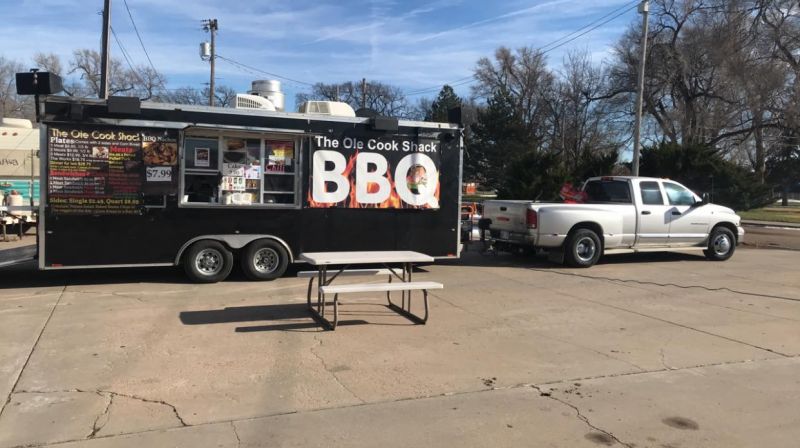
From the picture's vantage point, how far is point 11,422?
13.7ft

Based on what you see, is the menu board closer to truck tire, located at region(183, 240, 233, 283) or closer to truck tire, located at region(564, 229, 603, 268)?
truck tire, located at region(183, 240, 233, 283)

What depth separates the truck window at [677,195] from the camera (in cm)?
1321

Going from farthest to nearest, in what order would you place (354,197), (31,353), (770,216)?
(770,216)
(354,197)
(31,353)

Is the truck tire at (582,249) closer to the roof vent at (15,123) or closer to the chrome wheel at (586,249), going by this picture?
the chrome wheel at (586,249)

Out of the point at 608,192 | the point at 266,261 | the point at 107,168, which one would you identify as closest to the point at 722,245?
the point at 608,192

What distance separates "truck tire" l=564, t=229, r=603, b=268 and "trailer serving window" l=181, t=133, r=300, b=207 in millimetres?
5576

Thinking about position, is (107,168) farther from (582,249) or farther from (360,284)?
(582,249)

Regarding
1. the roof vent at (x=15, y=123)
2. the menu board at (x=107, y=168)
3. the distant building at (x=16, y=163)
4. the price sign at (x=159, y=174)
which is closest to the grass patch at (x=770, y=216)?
the price sign at (x=159, y=174)

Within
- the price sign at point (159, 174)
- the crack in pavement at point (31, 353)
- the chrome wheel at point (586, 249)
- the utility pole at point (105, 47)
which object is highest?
the utility pole at point (105, 47)

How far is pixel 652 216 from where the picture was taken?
12.8 metres

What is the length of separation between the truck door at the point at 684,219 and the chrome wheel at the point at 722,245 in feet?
1.67

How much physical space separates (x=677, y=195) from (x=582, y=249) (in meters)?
2.88

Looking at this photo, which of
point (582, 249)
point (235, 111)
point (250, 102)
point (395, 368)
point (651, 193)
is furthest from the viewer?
point (651, 193)

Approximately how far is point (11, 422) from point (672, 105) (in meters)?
46.0
